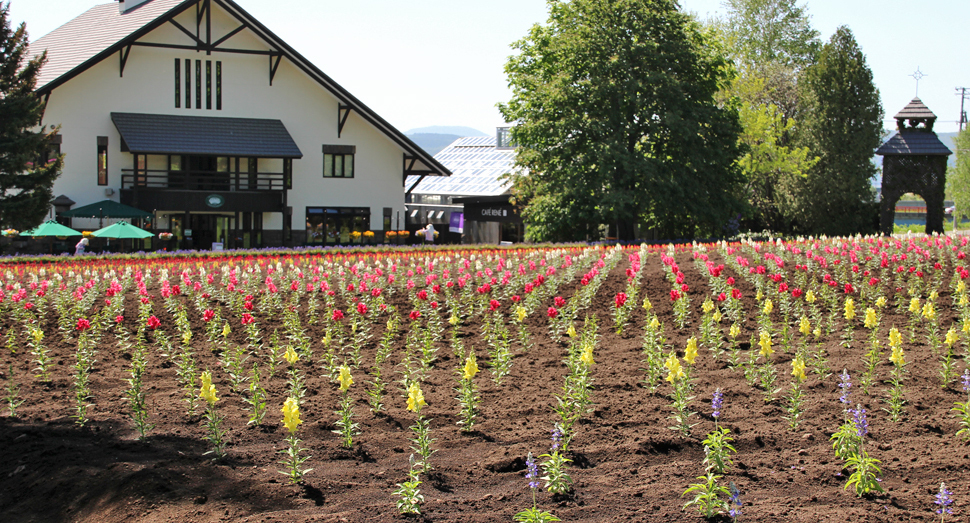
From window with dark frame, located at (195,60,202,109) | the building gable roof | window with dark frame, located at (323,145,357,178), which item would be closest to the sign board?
the building gable roof

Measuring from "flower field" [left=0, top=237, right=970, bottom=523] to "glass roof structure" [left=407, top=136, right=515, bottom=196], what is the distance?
120 ft

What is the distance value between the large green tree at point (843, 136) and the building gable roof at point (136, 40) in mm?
19281

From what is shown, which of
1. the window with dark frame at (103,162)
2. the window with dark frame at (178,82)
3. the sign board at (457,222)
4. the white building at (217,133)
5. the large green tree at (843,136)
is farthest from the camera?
the sign board at (457,222)

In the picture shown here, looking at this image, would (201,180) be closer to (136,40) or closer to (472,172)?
(136,40)

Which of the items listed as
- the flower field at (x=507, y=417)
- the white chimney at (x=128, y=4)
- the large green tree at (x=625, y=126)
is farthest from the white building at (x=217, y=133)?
the flower field at (x=507, y=417)

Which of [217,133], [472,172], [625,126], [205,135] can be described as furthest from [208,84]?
[472,172]

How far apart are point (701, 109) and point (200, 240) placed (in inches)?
866

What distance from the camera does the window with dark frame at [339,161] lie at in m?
40.1

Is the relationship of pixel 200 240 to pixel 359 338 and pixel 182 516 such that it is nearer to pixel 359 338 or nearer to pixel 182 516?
pixel 359 338

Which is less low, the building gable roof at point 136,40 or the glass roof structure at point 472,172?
the building gable roof at point 136,40

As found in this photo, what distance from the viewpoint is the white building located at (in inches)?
1407

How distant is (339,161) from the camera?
4041 cm

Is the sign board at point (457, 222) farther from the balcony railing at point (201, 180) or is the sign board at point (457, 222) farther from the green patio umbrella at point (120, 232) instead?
the green patio umbrella at point (120, 232)

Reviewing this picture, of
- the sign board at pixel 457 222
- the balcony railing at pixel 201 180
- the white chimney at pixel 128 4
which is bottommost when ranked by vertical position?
the sign board at pixel 457 222
